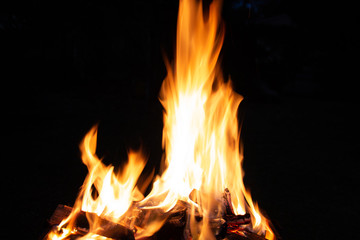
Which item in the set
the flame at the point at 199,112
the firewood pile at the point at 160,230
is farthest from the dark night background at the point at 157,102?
the firewood pile at the point at 160,230

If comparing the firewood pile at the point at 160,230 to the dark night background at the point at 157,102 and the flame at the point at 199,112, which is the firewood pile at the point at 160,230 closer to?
the flame at the point at 199,112

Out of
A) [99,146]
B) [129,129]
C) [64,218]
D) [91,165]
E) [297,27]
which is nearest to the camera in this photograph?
[64,218]

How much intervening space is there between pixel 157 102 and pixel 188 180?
7.28 meters

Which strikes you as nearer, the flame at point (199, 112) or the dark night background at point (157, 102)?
the flame at point (199, 112)

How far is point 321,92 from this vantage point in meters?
13.6

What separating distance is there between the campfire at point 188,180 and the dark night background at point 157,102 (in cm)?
114

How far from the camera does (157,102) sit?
9.77m

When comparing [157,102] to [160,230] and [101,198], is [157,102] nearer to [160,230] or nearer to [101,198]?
[101,198]

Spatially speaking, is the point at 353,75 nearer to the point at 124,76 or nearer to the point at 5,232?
the point at 124,76

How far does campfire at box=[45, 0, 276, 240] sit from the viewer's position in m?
2.00

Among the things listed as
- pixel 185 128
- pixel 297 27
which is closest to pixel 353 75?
pixel 297 27

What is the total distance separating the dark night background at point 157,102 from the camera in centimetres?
390

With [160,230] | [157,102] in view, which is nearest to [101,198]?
[160,230]

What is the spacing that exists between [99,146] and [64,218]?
365 centimetres
